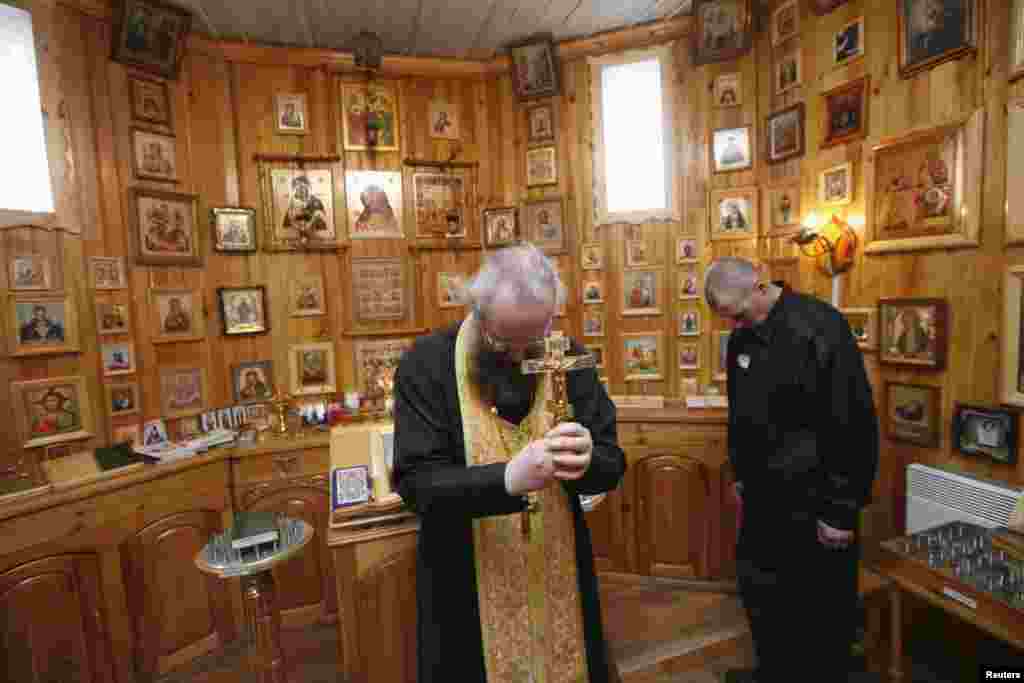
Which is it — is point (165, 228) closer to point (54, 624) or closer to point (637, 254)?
point (54, 624)

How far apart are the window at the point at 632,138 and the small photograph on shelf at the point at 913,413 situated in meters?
1.88

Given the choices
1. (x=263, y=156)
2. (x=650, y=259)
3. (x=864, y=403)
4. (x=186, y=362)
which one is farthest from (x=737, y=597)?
(x=263, y=156)

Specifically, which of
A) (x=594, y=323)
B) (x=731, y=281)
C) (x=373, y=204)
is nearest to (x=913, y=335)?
(x=731, y=281)

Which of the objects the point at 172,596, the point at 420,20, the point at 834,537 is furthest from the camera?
the point at 420,20

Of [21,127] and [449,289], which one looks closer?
[21,127]

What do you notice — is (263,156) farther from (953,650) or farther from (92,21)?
(953,650)

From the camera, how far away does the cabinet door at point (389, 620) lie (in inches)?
78.0

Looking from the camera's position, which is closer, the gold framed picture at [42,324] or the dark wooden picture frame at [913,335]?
the dark wooden picture frame at [913,335]

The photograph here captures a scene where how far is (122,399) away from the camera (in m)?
3.25

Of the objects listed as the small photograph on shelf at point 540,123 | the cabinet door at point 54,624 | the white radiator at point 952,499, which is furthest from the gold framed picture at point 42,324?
the white radiator at point 952,499

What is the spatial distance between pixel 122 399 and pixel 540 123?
350cm

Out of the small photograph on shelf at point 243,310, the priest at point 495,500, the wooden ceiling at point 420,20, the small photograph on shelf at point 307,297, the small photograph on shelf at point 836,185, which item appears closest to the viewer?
the priest at point 495,500

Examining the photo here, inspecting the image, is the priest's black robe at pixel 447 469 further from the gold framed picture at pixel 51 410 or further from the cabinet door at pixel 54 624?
the gold framed picture at pixel 51 410

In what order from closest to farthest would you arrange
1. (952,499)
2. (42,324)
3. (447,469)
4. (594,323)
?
(447,469)
(952,499)
(42,324)
(594,323)
